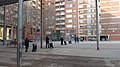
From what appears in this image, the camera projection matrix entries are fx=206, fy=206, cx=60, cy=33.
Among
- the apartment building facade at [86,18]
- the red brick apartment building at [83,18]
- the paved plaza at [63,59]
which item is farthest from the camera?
the apartment building facade at [86,18]

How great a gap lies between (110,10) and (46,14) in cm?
3385

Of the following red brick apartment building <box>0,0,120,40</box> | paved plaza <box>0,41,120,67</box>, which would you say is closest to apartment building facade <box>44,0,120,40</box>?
red brick apartment building <box>0,0,120,40</box>

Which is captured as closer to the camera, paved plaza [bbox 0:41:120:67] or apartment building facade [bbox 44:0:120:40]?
paved plaza [bbox 0:41:120:67]

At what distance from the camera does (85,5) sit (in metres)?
103

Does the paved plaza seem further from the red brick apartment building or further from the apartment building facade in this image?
the apartment building facade

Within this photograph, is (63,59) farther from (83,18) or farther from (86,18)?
(83,18)

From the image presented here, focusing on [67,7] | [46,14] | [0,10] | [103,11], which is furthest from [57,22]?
[0,10]

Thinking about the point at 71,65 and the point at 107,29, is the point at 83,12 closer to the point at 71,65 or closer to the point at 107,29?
the point at 107,29

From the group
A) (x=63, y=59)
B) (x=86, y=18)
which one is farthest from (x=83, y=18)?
(x=63, y=59)

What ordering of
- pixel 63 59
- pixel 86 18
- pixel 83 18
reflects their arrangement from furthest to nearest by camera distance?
pixel 83 18 → pixel 86 18 → pixel 63 59

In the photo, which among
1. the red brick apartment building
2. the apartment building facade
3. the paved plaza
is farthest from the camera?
the apartment building facade

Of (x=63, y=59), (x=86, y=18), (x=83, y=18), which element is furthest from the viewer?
(x=83, y=18)

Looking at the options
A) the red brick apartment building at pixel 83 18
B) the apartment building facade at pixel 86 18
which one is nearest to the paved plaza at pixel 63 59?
the red brick apartment building at pixel 83 18

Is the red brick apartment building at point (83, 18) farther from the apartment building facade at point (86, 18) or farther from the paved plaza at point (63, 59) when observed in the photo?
the paved plaza at point (63, 59)
